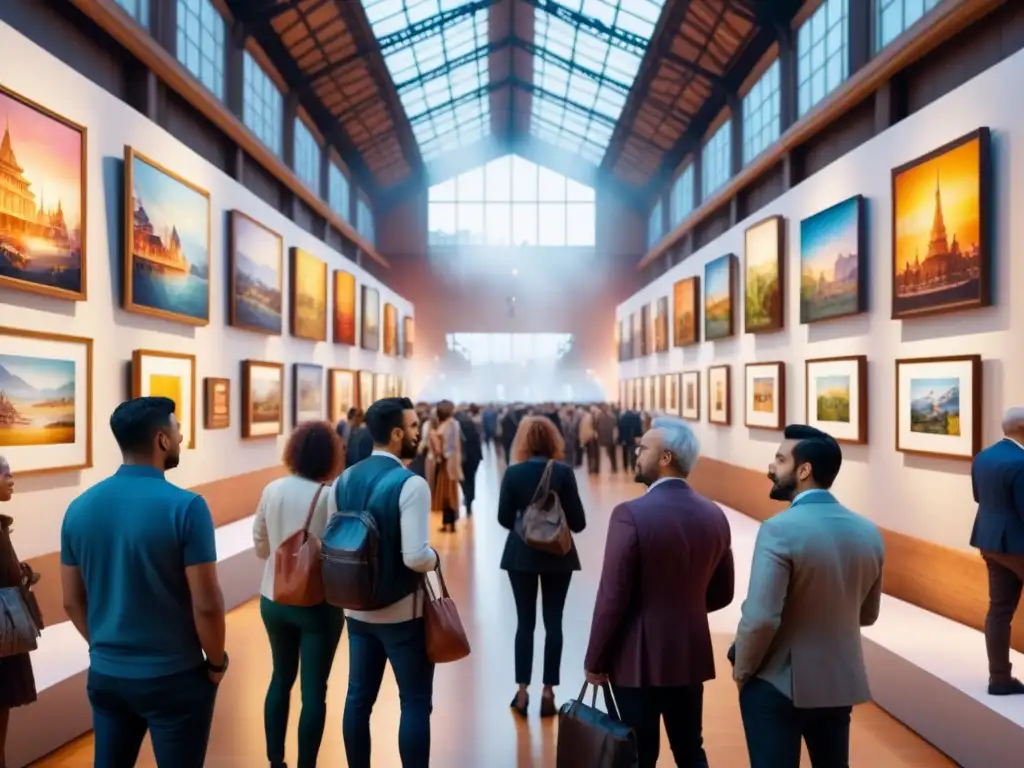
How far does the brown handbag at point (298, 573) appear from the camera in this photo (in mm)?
4285

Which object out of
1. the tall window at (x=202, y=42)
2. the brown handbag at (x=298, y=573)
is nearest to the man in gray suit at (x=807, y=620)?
the brown handbag at (x=298, y=573)

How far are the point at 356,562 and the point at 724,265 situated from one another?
1259 cm

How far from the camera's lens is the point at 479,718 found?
6.12 m

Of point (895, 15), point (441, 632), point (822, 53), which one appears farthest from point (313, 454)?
point (822, 53)

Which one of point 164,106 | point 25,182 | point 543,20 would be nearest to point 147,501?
point 25,182

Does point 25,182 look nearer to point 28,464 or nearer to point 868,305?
point 28,464

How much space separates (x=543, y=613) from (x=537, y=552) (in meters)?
0.53

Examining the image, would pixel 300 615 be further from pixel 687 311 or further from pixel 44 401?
pixel 687 311

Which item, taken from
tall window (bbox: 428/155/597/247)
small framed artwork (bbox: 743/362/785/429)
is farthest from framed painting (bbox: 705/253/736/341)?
tall window (bbox: 428/155/597/247)

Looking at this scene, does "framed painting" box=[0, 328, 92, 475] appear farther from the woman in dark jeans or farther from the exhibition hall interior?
the woman in dark jeans

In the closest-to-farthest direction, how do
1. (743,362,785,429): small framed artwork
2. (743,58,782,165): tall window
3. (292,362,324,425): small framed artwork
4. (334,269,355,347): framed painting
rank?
(743,362,785,429): small framed artwork < (292,362,324,425): small framed artwork < (743,58,782,165): tall window < (334,269,355,347): framed painting

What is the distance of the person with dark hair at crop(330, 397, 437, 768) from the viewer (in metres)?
4.05

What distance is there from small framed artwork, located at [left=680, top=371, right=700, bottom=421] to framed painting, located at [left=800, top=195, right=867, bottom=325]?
21.4 feet

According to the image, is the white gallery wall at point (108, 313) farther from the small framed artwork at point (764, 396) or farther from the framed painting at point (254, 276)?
the small framed artwork at point (764, 396)
